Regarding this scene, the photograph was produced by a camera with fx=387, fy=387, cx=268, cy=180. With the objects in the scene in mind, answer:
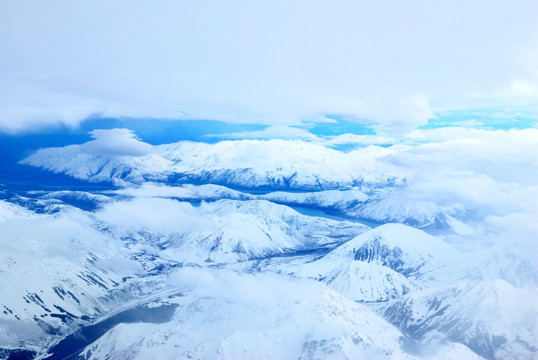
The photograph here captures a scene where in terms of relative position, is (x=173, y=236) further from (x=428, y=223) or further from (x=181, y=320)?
(x=428, y=223)

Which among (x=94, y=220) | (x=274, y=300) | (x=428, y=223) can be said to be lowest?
(x=428, y=223)

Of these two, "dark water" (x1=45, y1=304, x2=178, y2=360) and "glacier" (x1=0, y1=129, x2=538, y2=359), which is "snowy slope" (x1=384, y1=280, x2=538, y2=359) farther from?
"dark water" (x1=45, y1=304, x2=178, y2=360)

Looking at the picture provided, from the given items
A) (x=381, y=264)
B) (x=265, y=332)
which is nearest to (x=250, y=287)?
(x=265, y=332)

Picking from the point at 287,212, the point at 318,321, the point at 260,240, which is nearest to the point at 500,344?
the point at 318,321

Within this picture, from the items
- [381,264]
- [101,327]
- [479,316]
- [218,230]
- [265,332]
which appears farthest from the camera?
[218,230]

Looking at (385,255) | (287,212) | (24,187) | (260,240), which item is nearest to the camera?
(385,255)

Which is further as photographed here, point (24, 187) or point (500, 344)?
point (24, 187)

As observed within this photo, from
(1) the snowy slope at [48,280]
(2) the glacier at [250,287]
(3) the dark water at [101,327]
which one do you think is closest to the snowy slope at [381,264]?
(2) the glacier at [250,287]

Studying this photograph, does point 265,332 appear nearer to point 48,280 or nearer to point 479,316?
point 479,316
